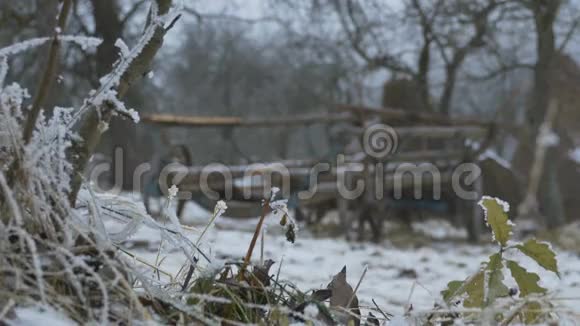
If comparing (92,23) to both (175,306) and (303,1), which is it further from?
(175,306)

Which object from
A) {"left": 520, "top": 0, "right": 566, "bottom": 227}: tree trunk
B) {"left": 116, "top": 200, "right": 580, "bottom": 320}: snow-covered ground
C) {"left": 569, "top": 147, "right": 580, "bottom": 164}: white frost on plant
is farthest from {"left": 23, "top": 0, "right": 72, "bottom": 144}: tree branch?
{"left": 569, "top": 147, "right": 580, "bottom": 164}: white frost on plant

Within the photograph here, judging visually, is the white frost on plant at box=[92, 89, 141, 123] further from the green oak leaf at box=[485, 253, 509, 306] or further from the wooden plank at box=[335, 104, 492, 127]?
the wooden plank at box=[335, 104, 492, 127]

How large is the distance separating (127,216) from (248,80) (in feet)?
53.7

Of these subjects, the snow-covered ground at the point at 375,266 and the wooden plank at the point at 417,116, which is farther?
the wooden plank at the point at 417,116

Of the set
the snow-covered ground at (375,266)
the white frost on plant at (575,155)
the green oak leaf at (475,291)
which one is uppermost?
the green oak leaf at (475,291)

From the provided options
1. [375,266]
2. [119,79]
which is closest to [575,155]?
[375,266]

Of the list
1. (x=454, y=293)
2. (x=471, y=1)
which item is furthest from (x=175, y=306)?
(x=471, y=1)

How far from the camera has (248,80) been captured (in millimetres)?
17125

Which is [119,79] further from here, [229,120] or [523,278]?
[229,120]

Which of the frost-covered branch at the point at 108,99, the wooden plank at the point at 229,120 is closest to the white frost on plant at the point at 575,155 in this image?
the wooden plank at the point at 229,120

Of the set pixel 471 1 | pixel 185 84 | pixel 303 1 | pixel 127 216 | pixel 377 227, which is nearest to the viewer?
pixel 127 216

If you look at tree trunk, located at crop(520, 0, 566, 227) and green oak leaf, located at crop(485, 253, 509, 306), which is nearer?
green oak leaf, located at crop(485, 253, 509, 306)

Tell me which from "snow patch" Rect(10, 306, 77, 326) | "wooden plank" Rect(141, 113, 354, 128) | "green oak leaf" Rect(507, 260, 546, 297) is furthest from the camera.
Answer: "wooden plank" Rect(141, 113, 354, 128)

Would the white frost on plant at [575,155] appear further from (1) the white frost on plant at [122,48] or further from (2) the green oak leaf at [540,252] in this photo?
(1) the white frost on plant at [122,48]
